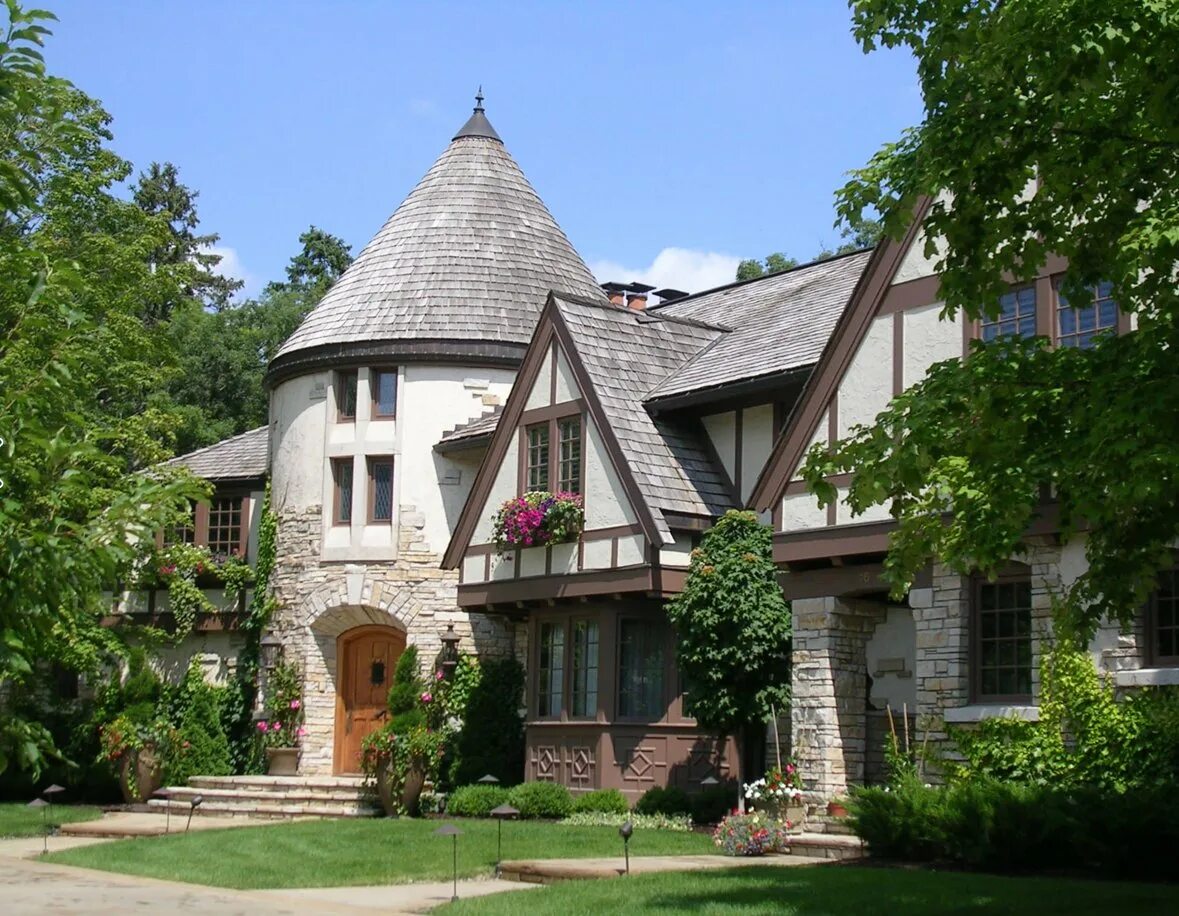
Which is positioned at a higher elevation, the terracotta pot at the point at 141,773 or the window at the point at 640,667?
the window at the point at 640,667

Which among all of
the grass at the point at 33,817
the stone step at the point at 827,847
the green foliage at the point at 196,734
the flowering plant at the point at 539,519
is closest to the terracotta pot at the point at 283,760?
the green foliage at the point at 196,734

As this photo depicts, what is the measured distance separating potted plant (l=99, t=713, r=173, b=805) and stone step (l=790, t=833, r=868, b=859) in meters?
12.7

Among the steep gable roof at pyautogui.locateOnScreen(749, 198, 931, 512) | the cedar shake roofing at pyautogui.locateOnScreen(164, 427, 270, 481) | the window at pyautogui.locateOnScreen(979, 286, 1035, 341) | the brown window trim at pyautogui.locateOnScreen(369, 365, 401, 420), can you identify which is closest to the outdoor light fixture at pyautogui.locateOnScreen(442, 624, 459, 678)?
the brown window trim at pyautogui.locateOnScreen(369, 365, 401, 420)

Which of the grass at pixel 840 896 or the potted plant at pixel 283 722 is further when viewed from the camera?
the potted plant at pixel 283 722

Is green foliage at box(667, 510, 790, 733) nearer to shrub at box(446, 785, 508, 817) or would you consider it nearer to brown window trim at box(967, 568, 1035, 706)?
brown window trim at box(967, 568, 1035, 706)

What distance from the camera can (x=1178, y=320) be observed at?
10375 millimetres

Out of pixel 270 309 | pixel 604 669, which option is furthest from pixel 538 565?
pixel 270 309

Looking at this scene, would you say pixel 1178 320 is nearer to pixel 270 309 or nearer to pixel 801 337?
pixel 801 337

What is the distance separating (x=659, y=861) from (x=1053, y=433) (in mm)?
6734

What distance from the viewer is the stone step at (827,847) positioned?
15.8 meters

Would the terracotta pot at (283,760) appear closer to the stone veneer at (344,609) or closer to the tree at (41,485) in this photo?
the stone veneer at (344,609)

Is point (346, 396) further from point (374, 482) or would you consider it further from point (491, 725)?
point (491, 725)

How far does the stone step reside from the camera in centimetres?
1575

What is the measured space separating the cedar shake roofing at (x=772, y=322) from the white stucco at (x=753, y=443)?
25.8 inches
